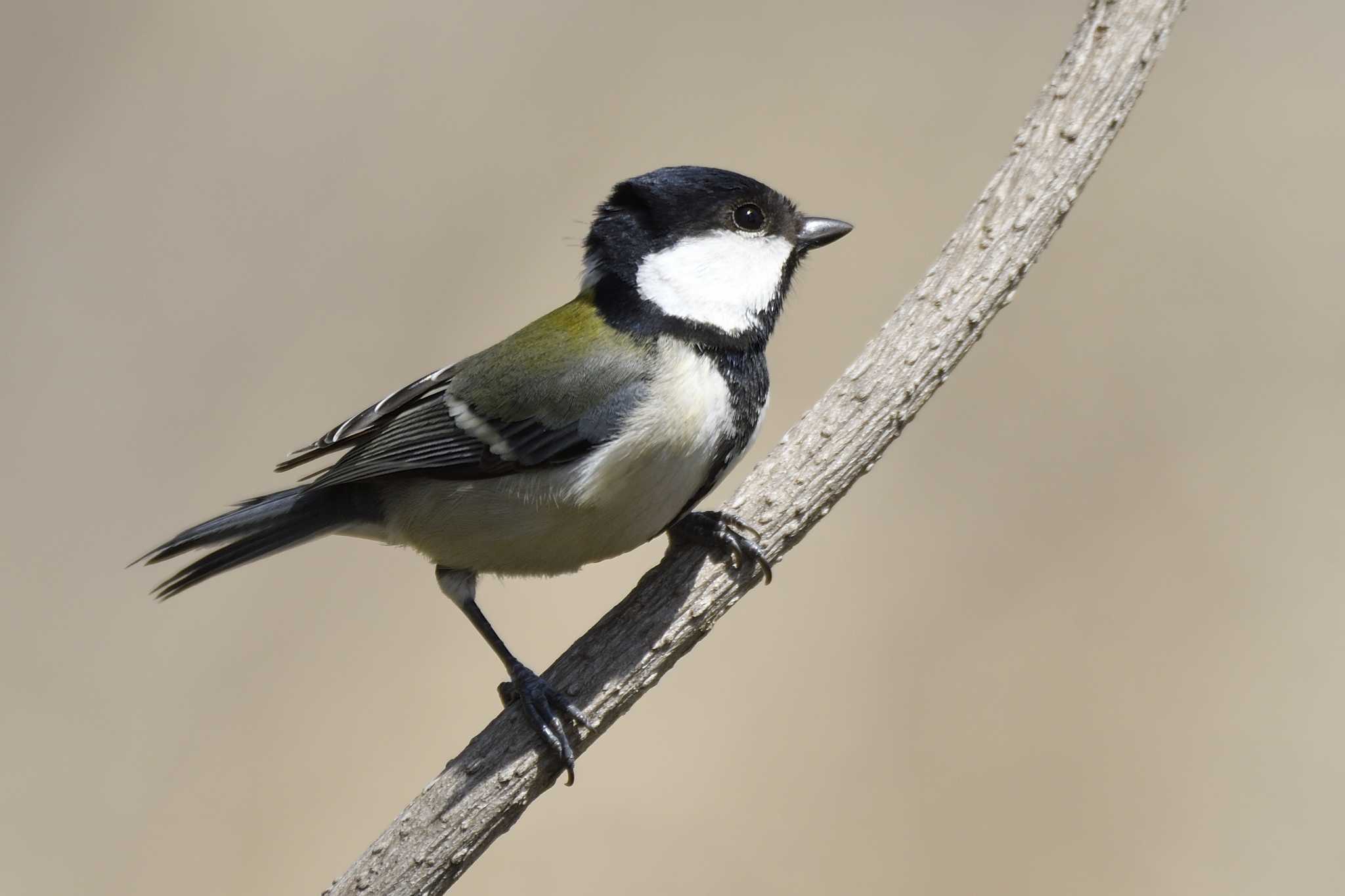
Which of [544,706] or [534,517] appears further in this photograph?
[534,517]

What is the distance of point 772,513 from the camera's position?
3113 mm

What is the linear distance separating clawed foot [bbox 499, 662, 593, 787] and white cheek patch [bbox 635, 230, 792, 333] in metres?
0.98

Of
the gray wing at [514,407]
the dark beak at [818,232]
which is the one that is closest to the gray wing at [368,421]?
the gray wing at [514,407]

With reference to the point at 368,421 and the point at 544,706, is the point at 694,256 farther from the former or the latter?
the point at 544,706

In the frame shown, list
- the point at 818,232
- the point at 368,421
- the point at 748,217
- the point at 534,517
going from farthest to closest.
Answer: the point at 368,421
the point at 818,232
the point at 748,217
the point at 534,517

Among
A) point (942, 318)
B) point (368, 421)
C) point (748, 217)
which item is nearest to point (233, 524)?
point (368, 421)

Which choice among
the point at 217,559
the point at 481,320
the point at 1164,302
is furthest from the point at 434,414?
the point at 1164,302

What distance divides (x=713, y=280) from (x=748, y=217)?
0.73 feet

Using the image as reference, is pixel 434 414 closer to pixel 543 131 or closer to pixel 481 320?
pixel 481 320

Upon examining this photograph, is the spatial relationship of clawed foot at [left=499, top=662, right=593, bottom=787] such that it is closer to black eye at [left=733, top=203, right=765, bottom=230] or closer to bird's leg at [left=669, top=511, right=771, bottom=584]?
bird's leg at [left=669, top=511, right=771, bottom=584]

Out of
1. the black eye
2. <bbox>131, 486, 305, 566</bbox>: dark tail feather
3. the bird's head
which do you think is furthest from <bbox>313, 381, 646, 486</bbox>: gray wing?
the black eye

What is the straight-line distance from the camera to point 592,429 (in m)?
2.98

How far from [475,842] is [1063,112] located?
7.71ft

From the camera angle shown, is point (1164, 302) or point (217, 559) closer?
point (217, 559)
